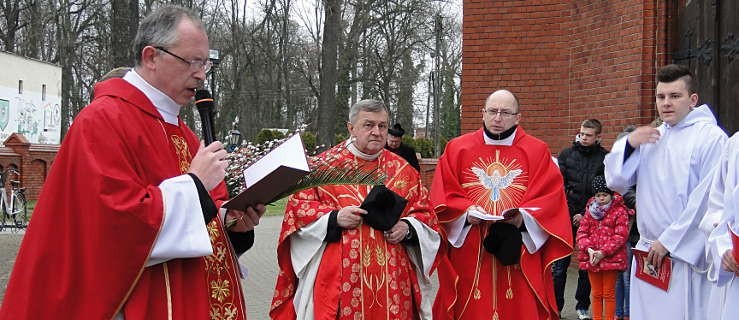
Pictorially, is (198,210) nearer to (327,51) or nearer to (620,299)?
(620,299)

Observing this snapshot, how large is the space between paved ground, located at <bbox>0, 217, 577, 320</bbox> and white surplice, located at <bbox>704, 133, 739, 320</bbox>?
419cm

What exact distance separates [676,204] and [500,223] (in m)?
1.11

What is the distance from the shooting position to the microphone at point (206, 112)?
11.5ft

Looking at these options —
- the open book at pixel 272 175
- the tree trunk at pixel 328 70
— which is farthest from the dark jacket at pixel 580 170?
the tree trunk at pixel 328 70

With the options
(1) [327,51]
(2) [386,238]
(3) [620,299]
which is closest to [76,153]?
(2) [386,238]

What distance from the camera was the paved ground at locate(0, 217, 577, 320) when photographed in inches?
384

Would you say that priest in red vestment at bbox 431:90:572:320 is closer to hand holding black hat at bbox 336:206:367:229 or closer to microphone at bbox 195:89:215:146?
hand holding black hat at bbox 336:206:367:229

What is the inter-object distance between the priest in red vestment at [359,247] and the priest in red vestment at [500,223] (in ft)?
1.35

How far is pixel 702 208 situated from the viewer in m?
5.10

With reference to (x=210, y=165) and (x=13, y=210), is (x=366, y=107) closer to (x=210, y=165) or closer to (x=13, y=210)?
(x=210, y=165)

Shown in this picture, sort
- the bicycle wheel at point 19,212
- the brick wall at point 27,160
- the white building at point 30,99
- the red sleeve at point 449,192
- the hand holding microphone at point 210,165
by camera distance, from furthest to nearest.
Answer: the white building at point 30,99
the brick wall at point 27,160
the bicycle wheel at point 19,212
the red sleeve at point 449,192
the hand holding microphone at point 210,165

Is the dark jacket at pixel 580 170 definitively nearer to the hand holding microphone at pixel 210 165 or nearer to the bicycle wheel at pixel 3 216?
the hand holding microphone at pixel 210 165

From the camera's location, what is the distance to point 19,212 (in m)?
19.6

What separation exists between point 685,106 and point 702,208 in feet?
2.25
